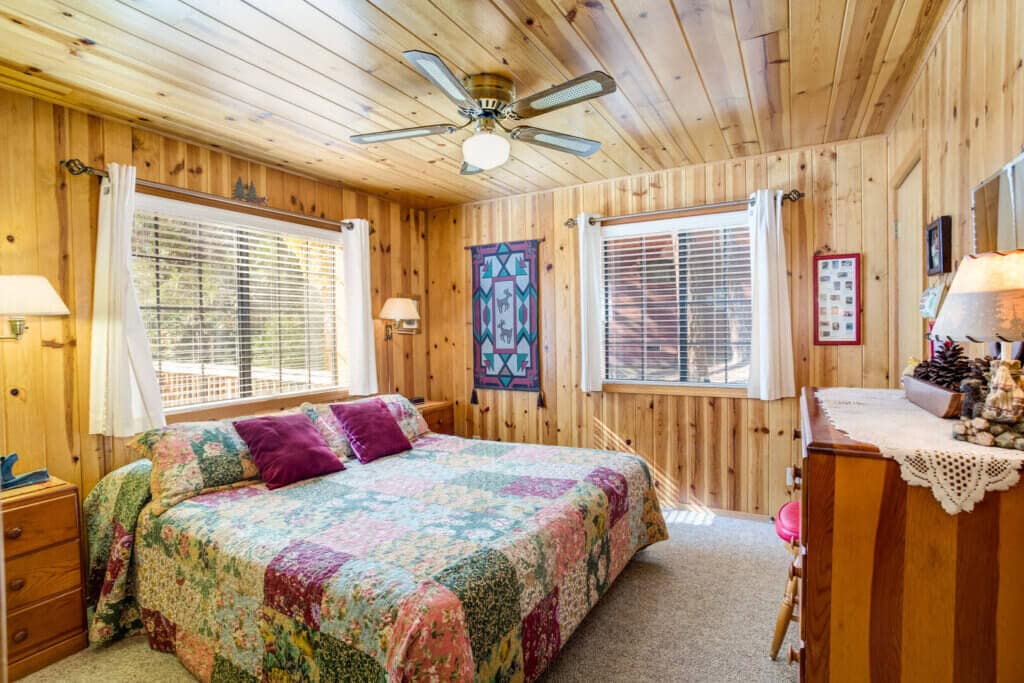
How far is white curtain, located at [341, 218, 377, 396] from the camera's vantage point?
158 inches

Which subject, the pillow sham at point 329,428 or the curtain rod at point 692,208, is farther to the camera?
the curtain rod at point 692,208

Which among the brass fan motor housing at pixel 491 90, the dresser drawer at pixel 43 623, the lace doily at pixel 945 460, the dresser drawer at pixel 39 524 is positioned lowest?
the dresser drawer at pixel 43 623

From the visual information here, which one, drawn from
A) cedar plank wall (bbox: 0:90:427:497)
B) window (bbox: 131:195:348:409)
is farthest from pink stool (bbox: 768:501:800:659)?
cedar plank wall (bbox: 0:90:427:497)

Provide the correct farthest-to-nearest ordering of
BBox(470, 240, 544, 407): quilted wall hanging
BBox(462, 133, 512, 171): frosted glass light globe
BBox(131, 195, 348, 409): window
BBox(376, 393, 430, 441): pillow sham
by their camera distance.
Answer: BBox(470, 240, 544, 407): quilted wall hanging
BBox(376, 393, 430, 441): pillow sham
BBox(131, 195, 348, 409): window
BBox(462, 133, 512, 171): frosted glass light globe

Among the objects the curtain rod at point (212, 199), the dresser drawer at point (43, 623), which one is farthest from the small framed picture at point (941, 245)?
the dresser drawer at point (43, 623)

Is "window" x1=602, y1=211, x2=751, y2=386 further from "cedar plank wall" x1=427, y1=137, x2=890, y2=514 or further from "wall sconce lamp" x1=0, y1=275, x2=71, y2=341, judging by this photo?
"wall sconce lamp" x1=0, y1=275, x2=71, y2=341

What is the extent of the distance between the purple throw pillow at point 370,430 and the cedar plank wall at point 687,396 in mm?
1451

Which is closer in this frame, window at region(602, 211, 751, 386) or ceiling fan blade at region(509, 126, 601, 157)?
ceiling fan blade at region(509, 126, 601, 157)

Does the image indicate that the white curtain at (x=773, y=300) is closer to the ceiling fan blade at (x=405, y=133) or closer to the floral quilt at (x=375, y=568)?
the floral quilt at (x=375, y=568)

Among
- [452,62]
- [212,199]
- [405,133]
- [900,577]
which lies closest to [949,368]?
[900,577]

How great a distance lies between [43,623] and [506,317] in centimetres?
335

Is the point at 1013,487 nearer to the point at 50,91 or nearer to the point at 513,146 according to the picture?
the point at 513,146

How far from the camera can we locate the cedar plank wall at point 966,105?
1.53 meters

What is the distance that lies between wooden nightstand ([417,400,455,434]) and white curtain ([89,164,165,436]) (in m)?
1.94
